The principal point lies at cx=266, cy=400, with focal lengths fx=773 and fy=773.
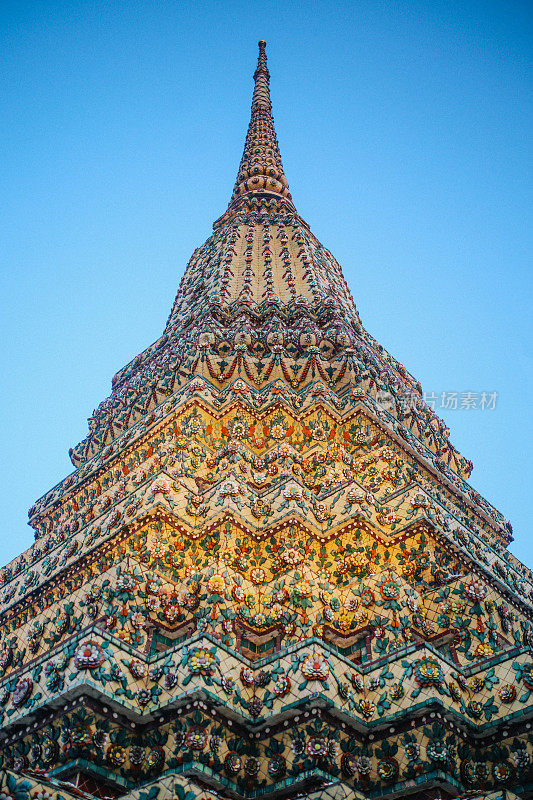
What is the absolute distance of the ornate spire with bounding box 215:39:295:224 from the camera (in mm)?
21880

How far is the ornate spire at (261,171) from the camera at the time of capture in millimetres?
21880

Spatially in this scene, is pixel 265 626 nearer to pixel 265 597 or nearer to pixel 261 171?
pixel 265 597

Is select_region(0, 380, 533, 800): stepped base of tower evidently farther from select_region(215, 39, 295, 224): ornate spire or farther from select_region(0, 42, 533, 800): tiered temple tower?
select_region(215, 39, 295, 224): ornate spire

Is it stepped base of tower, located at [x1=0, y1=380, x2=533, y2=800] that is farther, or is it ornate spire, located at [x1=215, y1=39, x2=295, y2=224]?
ornate spire, located at [x1=215, y1=39, x2=295, y2=224]

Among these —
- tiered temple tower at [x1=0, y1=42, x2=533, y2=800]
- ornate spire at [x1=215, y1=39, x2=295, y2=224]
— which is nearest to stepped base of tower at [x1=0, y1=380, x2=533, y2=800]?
tiered temple tower at [x1=0, y1=42, x2=533, y2=800]

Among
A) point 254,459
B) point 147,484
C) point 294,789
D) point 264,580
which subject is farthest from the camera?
point 254,459

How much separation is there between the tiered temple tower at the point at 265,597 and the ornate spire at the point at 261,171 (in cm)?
707

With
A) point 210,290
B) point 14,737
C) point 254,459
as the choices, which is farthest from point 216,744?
point 210,290

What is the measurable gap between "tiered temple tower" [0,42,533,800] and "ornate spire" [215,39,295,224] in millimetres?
7072

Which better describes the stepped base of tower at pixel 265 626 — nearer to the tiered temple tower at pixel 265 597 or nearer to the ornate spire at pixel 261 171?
the tiered temple tower at pixel 265 597

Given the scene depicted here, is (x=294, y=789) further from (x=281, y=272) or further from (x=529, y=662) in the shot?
(x=281, y=272)

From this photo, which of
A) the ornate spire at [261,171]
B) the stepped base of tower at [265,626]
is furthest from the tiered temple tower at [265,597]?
the ornate spire at [261,171]

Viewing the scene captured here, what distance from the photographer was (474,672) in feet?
25.1

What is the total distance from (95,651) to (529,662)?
4.07 m
